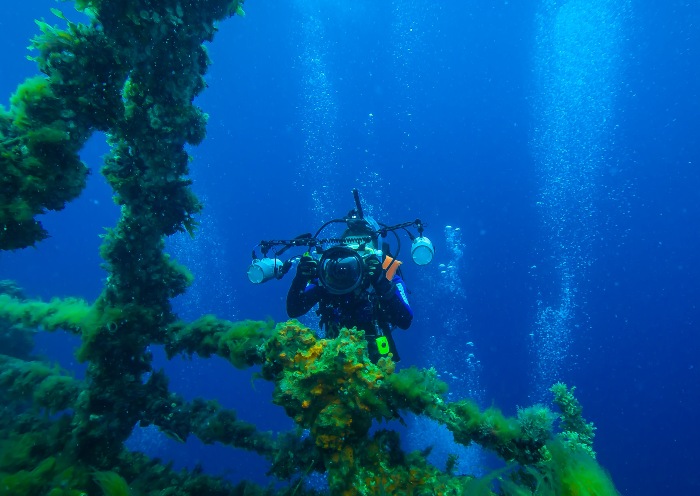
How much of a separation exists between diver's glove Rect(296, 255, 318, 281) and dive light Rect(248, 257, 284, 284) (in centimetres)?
26

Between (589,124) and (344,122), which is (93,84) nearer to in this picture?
(344,122)

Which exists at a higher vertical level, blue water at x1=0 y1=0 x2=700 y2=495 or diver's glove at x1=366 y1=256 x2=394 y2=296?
blue water at x1=0 y1=0 x2=700 y2=495

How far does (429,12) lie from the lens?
50750 mm

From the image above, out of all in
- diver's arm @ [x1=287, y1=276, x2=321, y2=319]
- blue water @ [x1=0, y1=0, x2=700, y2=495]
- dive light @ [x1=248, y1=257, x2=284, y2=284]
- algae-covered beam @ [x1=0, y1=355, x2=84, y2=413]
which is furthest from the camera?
blue water @ [x1=0, y1=0, x2=700, y2=495]

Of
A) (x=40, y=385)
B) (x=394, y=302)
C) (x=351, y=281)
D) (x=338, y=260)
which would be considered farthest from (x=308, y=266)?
(x=40, y=385)

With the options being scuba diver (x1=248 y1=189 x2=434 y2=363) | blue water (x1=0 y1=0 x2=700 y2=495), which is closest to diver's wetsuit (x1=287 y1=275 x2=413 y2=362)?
scuba diver (x1=248 y1=189 x2=434 y2=363)

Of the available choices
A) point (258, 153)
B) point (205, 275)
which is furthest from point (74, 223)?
point (258, 153)

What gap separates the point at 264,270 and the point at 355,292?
109 cm

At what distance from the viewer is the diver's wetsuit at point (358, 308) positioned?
14.1ft

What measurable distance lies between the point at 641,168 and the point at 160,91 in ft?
306

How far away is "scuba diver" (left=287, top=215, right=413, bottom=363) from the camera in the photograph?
13.0 ft

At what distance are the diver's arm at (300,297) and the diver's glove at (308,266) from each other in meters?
0.31

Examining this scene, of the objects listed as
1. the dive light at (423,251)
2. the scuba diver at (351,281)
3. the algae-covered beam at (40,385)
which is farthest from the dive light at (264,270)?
the algae-covered beam at (40,385)

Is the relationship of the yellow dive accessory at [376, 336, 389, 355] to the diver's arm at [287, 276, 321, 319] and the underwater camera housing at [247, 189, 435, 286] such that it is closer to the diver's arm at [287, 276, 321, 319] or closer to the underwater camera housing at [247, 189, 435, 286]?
the underwater camera housing at [247, 189, 435, 286]
